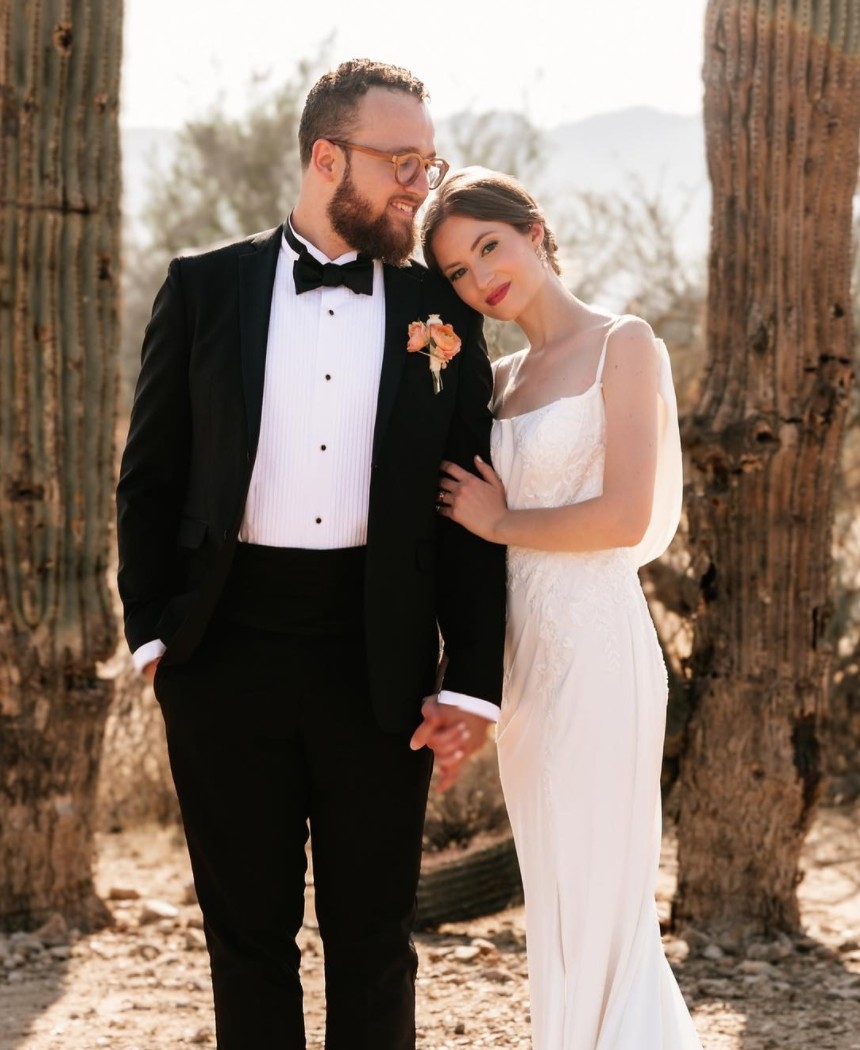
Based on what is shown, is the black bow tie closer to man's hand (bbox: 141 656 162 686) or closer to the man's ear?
the man's ear

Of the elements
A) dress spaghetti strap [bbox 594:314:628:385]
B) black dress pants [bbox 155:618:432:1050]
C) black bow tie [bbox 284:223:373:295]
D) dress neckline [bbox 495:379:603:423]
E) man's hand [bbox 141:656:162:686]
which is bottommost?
black dress pants [bbox 155:618:432:1050]

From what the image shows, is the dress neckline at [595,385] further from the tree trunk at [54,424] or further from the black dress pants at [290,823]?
the tree trunk at [54,424]

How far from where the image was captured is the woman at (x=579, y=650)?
3285 millimetres

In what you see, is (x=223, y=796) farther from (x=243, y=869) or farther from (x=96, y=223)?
(x=96, y=223)

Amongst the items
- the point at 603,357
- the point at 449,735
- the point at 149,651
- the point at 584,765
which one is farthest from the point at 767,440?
the point at 149,651

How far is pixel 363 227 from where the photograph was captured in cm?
319

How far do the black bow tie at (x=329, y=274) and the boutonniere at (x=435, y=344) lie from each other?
0.47 feet

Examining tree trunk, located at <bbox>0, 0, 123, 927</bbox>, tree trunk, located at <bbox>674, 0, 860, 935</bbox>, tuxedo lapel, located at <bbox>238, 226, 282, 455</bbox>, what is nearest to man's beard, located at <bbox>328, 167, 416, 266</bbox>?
Result: tuxedo lapel, located at <bbox>238, 226, 282, 455</bbox>

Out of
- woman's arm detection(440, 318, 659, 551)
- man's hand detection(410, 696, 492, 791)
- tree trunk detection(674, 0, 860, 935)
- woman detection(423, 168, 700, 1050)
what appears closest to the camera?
man's hand detection(410, 696, 492, 791)

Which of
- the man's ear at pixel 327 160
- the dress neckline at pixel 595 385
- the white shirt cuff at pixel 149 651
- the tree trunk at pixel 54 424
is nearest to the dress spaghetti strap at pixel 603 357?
the dress neckline at pixel 595 385

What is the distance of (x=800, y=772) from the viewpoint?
501 cm

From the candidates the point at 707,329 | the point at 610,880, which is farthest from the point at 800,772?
the point at 610,880

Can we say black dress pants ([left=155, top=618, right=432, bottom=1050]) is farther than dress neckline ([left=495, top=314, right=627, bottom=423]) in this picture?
No

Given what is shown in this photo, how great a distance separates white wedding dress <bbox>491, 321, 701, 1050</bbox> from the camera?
10.8 ft
